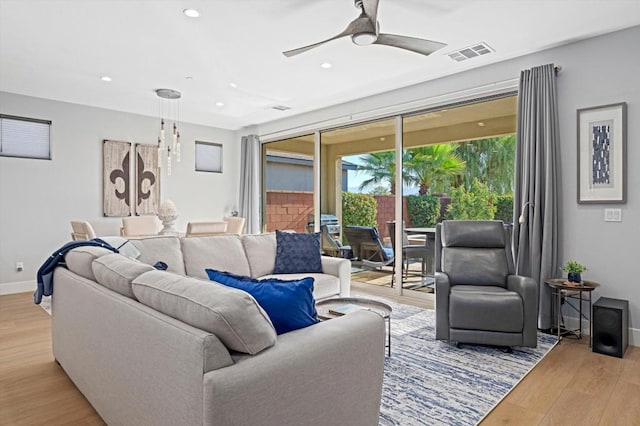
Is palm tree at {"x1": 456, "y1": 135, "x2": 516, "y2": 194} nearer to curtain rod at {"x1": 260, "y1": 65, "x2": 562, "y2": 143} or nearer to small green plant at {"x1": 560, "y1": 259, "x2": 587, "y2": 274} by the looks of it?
curtain rod at {"x1": 260, "y1": 65, "x2": 562, "y2": 143}

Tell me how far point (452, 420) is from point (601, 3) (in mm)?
3151

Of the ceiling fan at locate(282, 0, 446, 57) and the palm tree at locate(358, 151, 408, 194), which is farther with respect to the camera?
the palm tree at locate(358, 151, 408, 194)

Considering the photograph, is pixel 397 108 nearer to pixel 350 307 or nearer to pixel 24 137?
pixel 350 307

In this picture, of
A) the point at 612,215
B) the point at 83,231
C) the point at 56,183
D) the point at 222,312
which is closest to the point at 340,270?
the point at 612,215

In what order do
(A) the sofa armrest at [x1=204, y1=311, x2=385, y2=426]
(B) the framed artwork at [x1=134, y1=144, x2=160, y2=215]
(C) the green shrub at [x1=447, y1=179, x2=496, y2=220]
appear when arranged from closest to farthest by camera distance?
(A) the sofa armrest at [x1=204, y1=311, x2=385, y2=426]
(C) the green shrub at [x1=447, y1=179, x2=496, y2=220]
(B) the framed artwork at [x1=134, y1=144, x2=160, y2=215]

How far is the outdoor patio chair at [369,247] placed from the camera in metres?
5.29

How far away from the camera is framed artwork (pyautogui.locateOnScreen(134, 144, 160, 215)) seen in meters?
6.39

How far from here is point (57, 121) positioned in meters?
5.64

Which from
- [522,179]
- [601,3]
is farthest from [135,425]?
[601,3]

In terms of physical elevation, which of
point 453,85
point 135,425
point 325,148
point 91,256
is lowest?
point 135,425

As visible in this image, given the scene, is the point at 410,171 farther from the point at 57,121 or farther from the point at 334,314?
the point at 57,121

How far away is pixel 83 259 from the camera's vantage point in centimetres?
235

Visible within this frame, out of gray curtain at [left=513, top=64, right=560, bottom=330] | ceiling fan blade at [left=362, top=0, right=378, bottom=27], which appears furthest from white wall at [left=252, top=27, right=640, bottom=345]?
ceiling fan blade at [left=362, top=0, right=378, bottom=27]

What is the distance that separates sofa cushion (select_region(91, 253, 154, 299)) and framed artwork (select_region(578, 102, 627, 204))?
145 inches
